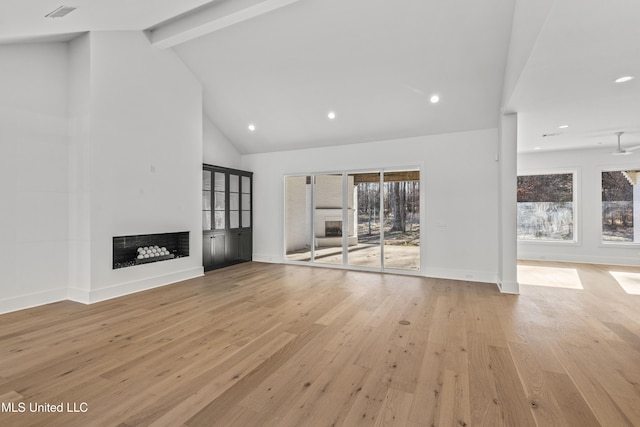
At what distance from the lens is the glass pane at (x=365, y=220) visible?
20.8 feet

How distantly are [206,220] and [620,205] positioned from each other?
9291 mm

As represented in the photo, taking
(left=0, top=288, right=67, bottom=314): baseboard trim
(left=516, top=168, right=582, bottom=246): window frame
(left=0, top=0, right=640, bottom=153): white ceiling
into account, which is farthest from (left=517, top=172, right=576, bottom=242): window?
(left=0, top=288, right=67, bottom=314): baseboard trim

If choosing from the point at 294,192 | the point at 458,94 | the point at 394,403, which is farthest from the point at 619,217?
the point at 394,403

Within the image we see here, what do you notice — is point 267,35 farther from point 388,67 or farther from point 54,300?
point 54,300

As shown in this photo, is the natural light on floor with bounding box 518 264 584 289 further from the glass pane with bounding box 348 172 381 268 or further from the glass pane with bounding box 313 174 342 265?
the glass pane with bounding box 313 174 342 265

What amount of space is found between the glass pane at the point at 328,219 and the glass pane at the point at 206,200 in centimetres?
232

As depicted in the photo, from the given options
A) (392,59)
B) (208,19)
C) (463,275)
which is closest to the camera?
(208,19)

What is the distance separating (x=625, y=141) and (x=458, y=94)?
434 cm

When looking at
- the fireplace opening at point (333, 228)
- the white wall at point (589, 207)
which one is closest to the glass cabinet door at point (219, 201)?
the fireplace opening at point (333, 228)

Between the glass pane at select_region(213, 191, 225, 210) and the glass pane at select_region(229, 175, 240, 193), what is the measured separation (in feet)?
1.14

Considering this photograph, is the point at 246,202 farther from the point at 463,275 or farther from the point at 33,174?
the point at 463,275

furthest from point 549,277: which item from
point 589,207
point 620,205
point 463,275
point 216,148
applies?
point 216,148

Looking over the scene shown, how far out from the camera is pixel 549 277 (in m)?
5.65

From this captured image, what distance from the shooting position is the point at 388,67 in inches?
183
